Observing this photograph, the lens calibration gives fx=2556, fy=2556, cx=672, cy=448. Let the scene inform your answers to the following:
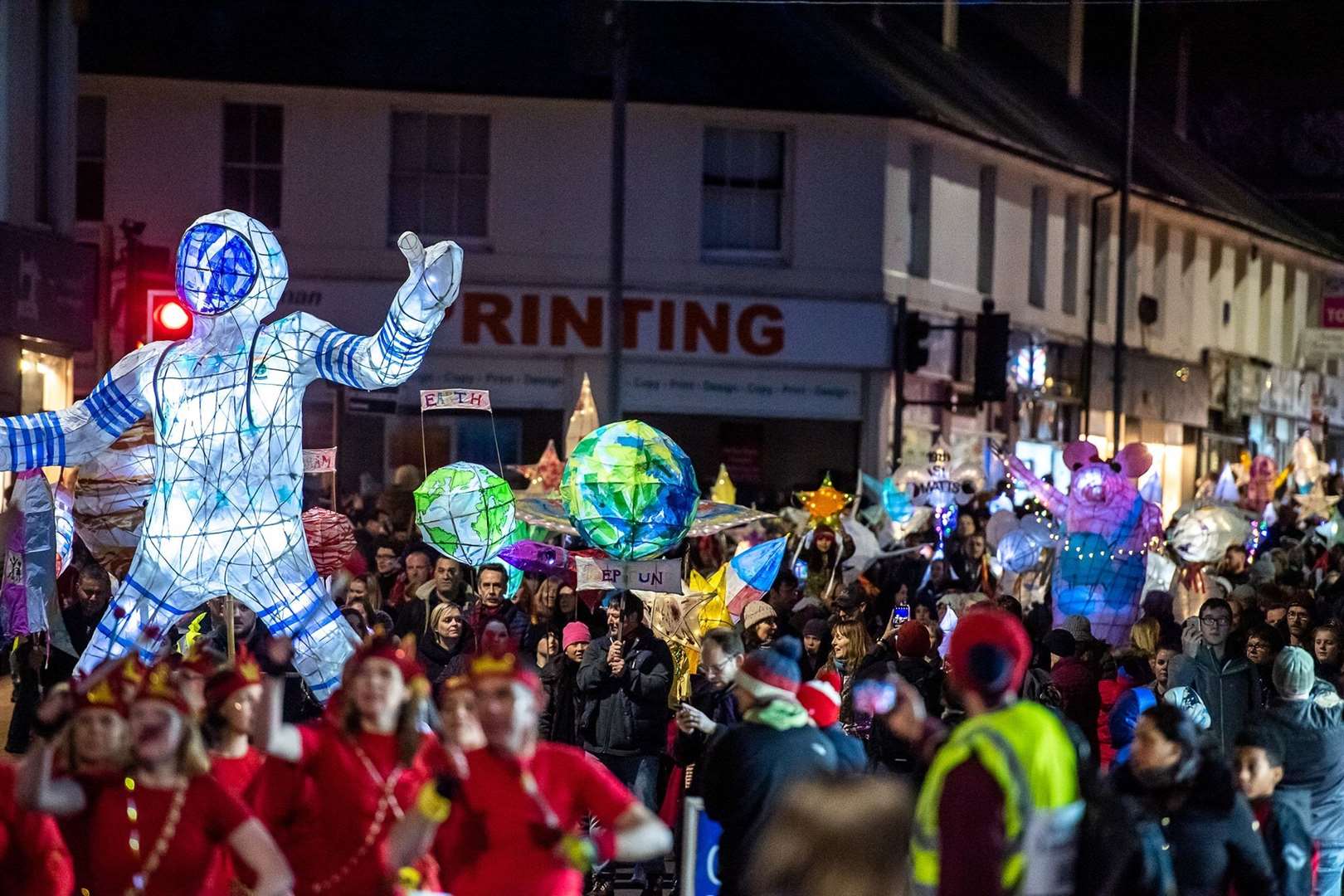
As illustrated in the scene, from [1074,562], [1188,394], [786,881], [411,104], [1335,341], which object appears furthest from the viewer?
[1335,341]

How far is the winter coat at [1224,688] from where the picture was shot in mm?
11477

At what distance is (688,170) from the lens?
28.3 m

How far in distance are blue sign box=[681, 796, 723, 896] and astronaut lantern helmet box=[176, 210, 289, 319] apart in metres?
2.64

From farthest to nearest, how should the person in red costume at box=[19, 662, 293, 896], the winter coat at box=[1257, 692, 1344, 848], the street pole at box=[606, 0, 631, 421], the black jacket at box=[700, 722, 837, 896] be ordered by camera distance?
the street pole at box=[606, 0, 631, 421] → the winter coat at box=[1257, 692, 1344, 848] → the black jacket at box=[700, 722, 837, 896] → the person in red costume at box=[19, 662, 293, 896]

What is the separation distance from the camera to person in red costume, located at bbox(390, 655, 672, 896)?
660 centimetres

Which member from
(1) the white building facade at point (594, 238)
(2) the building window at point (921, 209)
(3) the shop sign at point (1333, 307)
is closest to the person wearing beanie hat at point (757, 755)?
(1) the white building facade at point (594, 238)

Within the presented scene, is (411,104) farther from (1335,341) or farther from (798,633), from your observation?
(1335,341)

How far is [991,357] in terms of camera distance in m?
26.8

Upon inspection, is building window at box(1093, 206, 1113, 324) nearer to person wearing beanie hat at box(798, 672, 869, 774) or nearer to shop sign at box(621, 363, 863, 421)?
shop sign at box(621, 363, 863, 421)

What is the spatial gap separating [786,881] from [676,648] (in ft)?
27.4

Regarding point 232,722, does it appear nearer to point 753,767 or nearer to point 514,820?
point 514,820

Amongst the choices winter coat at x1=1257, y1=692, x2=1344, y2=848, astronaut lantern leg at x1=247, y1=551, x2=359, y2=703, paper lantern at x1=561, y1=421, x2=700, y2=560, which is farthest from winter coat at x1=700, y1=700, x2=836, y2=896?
paper lantern at x1=561, y1=421, x2=700, y2=560

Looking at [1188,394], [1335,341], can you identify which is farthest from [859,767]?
[1335,341]

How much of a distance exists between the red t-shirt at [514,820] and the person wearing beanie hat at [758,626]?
19.0 feet
